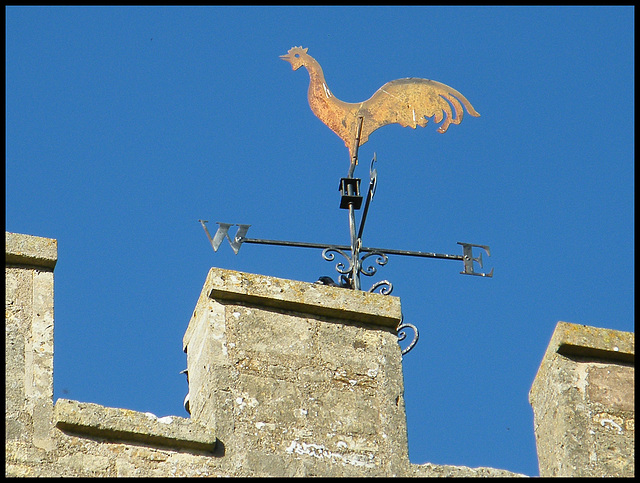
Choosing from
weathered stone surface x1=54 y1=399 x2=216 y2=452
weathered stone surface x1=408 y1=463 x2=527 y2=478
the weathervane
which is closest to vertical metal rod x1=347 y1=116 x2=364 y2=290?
the weathervane

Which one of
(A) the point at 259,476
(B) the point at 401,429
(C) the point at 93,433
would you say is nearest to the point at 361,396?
(B) the point at 401,429

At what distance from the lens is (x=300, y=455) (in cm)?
554

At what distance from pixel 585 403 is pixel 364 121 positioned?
2338mm

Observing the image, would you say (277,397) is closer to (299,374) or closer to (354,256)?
(299,374)

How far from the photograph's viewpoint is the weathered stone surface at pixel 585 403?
19.1 ft

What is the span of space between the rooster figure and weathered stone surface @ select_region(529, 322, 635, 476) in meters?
1.91

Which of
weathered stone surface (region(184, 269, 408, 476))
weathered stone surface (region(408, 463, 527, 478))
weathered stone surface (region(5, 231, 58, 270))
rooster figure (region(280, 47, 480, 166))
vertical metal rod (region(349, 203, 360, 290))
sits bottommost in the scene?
weathered stone surface (region(408, 463, 527, 478))

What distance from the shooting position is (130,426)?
212 inches

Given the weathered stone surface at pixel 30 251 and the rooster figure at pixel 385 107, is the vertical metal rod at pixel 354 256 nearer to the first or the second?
the rooster figure at pixel 385 107

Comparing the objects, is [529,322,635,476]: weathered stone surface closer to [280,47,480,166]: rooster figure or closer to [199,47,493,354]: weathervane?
[199,47,493,354]: weathervane

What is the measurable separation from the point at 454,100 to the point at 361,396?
3.02 meters

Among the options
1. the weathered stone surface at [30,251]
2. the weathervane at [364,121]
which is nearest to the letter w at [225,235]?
the weathervane at [364,121]

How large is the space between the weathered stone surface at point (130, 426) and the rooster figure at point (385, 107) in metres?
2.48

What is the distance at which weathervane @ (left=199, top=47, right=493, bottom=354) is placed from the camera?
22.7ft
